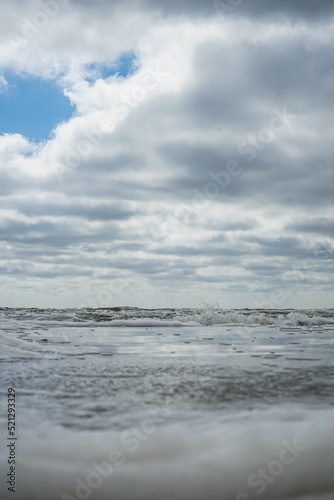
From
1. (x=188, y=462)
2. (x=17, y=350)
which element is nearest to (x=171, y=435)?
(x=188, y=462)

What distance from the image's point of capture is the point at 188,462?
2289 mm

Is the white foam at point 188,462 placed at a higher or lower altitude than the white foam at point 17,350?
lower

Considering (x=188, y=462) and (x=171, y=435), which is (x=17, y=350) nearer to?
(x=171, y=435)

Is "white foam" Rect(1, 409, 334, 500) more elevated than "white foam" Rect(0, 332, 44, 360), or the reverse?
"white foam" Rect(0, 332, 44, 360)

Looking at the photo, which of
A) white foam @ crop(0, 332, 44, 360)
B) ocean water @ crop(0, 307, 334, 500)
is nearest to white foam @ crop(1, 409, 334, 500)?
ocean water @ crop(0, 307, 334, 500)

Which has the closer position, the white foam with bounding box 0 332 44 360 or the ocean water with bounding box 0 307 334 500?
the ocean water with bounding box 0 307 334 500

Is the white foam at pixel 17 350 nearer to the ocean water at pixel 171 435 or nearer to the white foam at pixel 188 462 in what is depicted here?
the ocean water at pixel 171 435

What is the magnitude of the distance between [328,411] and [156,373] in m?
2.03

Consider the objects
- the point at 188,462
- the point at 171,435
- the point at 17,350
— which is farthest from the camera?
the point at 17,350

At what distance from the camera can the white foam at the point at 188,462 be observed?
6.82 feet

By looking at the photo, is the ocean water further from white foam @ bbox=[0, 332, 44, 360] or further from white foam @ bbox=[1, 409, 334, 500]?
white foam @ bbox=[0, 332, 44, 360]

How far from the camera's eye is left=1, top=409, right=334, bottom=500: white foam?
2.08m

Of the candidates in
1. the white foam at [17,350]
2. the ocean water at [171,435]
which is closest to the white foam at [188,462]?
the ocean water at [171,435]

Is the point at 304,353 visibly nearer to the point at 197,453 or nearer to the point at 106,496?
the point at 197,453
